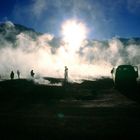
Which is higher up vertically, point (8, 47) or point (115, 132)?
point (8, 47)

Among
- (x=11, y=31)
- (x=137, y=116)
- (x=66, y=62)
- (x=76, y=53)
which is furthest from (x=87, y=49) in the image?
(x=137, y=116)

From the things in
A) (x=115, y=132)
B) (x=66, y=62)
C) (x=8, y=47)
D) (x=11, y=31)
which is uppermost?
(x=11, y=31)

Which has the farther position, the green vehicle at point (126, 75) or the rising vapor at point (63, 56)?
the rising vapor at point (63, 56)

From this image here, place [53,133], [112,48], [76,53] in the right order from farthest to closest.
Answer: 1. [112,48]
2. [76,53]
3. [53,133]

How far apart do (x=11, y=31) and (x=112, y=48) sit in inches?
2235

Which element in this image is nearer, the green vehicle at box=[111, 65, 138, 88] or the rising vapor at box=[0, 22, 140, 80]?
the green vehicle at box=[111, 65, 138, 88]

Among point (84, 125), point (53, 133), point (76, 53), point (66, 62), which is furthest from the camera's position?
point (76, 53)

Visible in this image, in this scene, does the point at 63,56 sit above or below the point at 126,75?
above

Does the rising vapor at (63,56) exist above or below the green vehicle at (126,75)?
above

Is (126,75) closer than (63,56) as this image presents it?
Yes

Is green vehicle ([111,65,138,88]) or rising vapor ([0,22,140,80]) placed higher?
rising vapor ([0,22,140,80])

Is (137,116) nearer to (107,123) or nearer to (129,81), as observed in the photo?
(107,123)

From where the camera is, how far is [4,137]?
26.2ft

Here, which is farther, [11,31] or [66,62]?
[11,31]
